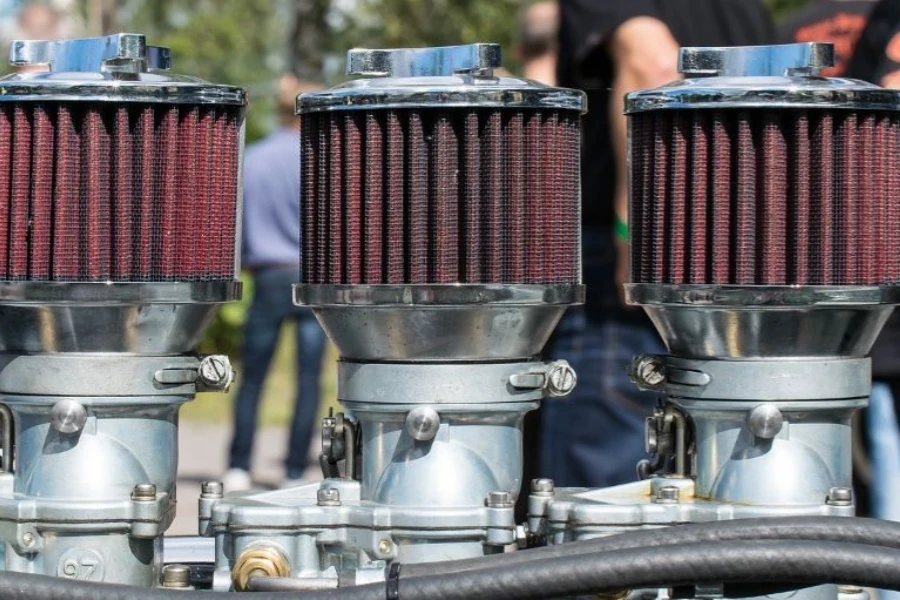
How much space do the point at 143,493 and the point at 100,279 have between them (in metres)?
0.28

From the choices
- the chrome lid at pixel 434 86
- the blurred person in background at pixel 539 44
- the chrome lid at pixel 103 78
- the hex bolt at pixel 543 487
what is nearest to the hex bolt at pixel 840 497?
the hex bolt at pixel 543 487

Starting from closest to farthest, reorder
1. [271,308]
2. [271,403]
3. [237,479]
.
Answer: [237,479]
[271,308]
[271,403]

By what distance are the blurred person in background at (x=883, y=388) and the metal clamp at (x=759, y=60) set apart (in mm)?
1743

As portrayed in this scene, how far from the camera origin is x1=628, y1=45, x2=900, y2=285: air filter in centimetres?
196

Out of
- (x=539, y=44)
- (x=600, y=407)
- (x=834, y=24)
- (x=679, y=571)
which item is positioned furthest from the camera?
(x=539, y=44)

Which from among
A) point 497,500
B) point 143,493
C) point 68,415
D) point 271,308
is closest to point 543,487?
point 497,500

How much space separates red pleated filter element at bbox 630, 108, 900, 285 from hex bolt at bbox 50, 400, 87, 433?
788 mm

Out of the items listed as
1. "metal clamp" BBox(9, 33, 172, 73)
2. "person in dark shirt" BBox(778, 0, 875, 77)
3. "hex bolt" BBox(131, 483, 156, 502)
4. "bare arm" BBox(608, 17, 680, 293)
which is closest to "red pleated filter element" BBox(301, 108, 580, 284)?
"metal clamp" BBox(9, 33, 172, 73)

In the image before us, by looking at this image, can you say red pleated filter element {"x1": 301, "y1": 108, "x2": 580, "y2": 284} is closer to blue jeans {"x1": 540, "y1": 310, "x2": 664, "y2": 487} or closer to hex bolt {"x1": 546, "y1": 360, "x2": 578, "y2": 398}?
hex bolt {"x1": 546, "y1": 360, "x2": 578, "y2": 398}

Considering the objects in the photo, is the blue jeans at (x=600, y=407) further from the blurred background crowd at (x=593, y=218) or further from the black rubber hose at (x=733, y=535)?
the black rubber hose at (x=733, y=535)

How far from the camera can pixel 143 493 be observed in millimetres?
1997

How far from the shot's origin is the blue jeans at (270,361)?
24.0ft

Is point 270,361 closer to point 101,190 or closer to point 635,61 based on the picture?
point 635,61

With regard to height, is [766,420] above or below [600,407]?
above
